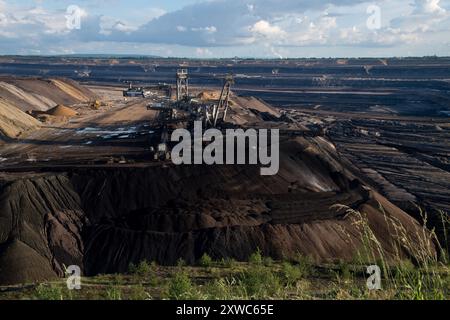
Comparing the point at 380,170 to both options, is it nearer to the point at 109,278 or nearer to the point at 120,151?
the point at 120,151

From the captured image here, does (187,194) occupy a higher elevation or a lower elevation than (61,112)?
lower

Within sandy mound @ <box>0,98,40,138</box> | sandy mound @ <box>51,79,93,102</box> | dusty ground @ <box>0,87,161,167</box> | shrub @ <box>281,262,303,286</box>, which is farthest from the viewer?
sandy mound @ <box>51,79,93,102</box>

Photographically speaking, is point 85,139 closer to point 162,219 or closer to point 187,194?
point 187,194

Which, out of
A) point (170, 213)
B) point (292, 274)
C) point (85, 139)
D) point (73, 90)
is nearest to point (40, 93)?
point (73, 90)

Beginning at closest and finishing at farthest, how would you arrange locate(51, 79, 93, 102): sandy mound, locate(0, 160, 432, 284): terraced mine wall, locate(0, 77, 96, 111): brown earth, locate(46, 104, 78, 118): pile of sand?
1. locate(0, 160, 432, 284): terraced mine wall
2. locate(46, 104, 78, 118): pile of sand
3. locate(0, 77, 96, 111): brown earth
4. locate(51, 79, 93, 102): sandy mound

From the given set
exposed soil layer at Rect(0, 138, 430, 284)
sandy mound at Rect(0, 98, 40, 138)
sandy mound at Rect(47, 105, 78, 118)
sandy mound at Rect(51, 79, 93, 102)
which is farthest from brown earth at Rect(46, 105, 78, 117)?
exposed soil layer at Rect(0, 138, 430, 284)

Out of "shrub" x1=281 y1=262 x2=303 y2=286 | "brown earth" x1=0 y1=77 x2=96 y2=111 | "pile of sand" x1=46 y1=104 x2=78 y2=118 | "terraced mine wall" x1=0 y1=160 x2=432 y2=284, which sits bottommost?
"terraced mine wall" x1=0 y1=160 x2=432 y2=284

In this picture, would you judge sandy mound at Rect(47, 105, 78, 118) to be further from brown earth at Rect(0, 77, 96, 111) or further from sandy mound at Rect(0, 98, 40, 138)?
sandy mound at Rect(0, 98, 40, 138)

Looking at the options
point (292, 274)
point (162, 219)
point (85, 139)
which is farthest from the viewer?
point (85, 139)
